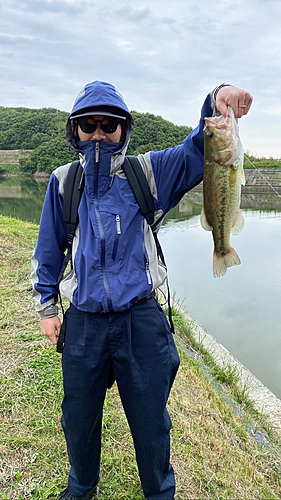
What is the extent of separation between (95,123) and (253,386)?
3203 mm

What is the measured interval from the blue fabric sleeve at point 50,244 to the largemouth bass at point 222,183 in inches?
30.8

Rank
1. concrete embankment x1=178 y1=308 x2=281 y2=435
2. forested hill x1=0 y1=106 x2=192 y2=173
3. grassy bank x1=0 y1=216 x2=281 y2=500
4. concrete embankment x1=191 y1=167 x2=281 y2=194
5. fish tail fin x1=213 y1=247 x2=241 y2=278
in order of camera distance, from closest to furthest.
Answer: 1. fish tail fin x1=213 y1=247 x2=241 y2=278
2. grassy bank x1=0 y1=216 x2=281 y2=500
3. concrete embankment x1=178 y1=308 x2=281 y2=435
4. concrete embankment x1=191 y1=167 x2=281 y2=194
5. forested hill x1=0 y1=106 x2=192 y2=173

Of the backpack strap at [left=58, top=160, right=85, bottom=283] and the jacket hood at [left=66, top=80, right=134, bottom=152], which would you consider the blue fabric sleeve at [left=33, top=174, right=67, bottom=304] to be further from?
the jacket hood at [left=66, top=80, right=134, bottom=152]

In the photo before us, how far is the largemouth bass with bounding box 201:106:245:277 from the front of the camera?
1.63m

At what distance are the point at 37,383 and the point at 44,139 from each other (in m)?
67.3

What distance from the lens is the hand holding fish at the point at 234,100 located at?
1.58m

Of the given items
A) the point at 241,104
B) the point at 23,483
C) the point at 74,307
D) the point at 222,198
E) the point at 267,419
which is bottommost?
the point at 267,419

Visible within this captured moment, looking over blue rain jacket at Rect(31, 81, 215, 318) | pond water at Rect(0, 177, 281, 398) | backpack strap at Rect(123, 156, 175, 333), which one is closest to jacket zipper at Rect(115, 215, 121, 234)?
blue rain jacket at Rect(31, 81, 215, 318)

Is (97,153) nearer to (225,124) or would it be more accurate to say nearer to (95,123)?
(95,123)

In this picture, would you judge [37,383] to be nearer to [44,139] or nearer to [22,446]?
[22,446]

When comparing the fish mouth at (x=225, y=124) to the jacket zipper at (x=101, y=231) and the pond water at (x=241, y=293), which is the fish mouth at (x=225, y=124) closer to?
the jacket zipper at (x=101, y=231)

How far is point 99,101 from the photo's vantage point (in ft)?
5.96

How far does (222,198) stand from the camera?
185 centimetres

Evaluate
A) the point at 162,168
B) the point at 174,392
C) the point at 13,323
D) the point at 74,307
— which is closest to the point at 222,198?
the point at 162,168
